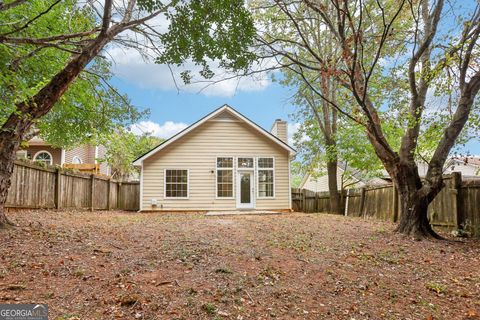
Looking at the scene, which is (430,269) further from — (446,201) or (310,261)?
(446,201)

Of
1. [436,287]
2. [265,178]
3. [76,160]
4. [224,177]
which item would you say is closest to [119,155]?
[76,160]

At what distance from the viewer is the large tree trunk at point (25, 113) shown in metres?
5.16

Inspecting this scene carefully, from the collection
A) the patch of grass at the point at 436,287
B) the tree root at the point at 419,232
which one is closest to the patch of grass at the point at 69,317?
the patch of grass at the point at 436,287

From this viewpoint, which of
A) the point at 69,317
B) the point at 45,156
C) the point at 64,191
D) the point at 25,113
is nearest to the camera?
the point at 69,317

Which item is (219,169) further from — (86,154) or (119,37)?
(86,154)

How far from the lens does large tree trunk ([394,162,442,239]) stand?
6.24m

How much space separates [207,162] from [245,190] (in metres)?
2.19

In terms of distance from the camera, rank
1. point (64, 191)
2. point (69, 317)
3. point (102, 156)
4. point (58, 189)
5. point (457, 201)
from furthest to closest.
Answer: point (102, 156), point (64, 191), point (58, 189), point (457, 201), point (69, 317)

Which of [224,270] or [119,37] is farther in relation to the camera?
[119,37]

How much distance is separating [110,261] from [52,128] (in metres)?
7.46

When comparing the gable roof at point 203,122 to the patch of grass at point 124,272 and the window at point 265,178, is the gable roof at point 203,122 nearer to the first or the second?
the window at point 265,178

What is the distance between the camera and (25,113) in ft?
16.8

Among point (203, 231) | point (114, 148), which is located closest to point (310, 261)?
point (203, 231)

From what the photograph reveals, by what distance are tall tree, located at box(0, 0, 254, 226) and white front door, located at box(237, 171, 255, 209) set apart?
8718 mm
